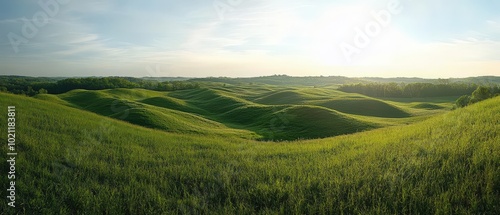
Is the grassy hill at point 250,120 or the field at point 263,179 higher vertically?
the field at point 263,179

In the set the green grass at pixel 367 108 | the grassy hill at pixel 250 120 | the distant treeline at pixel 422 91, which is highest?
the distant treeline at pixel 422 91

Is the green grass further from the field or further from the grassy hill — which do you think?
the field

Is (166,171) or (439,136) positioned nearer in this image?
(166,171)

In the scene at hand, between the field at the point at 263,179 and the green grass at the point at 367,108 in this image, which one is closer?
the field at the point at 263,179

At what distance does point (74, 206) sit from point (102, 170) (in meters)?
3.04

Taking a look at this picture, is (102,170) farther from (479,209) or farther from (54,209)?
(479,209)

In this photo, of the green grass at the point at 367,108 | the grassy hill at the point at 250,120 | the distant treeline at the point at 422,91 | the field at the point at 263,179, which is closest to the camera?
the field at the point at 263,179

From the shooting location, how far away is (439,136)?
42.1 ft

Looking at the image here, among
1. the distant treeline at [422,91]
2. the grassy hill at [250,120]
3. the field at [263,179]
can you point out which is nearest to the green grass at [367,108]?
the grassy hill at [250,120]

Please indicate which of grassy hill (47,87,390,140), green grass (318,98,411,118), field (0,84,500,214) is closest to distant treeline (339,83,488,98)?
green grass (318,98,411,118)

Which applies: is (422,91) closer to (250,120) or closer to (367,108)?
(367,108)

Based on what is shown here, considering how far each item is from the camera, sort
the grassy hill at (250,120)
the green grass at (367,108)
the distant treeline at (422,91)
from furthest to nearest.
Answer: the distant treeline at (422,91), the green grass at (367,108), the grassy hill at (250,120)

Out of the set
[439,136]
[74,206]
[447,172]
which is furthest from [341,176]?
[74,206]

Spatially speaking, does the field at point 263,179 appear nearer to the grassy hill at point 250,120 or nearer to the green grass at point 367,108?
the grassy hill at point 250,120
